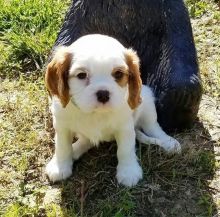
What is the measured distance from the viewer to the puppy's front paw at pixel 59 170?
3551 mm

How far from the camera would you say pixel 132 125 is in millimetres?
3455

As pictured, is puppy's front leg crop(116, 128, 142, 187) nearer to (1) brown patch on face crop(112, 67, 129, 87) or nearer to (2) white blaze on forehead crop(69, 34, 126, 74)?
(1) brown patch on face crop(112, 67, 129, 87)

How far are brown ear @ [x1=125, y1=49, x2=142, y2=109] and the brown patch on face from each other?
2.4 inches

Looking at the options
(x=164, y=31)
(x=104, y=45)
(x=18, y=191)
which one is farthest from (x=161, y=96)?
(x=18, y=191)

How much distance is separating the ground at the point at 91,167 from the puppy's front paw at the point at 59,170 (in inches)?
1.6

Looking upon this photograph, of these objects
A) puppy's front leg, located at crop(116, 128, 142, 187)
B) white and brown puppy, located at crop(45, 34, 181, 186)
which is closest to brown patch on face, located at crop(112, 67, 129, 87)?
white and brown puppy, located at crop(45, 34, 181, 186)

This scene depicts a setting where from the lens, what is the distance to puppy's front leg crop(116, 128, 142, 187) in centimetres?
346

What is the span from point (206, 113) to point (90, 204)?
1.17 meters

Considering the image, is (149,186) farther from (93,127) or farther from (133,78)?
(133,78)

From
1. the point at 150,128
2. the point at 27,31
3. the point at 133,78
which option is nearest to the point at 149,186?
the point at 150,128

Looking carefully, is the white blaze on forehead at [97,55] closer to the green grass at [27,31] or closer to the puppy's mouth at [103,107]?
the puppy's mouth at [103,107]

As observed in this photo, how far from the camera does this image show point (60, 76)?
3121 millimetres

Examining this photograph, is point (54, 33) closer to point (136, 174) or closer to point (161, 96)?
point (161, 96)

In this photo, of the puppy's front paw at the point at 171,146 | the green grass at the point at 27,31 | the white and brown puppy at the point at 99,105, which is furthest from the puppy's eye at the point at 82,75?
the green grass at the point at 27,31
